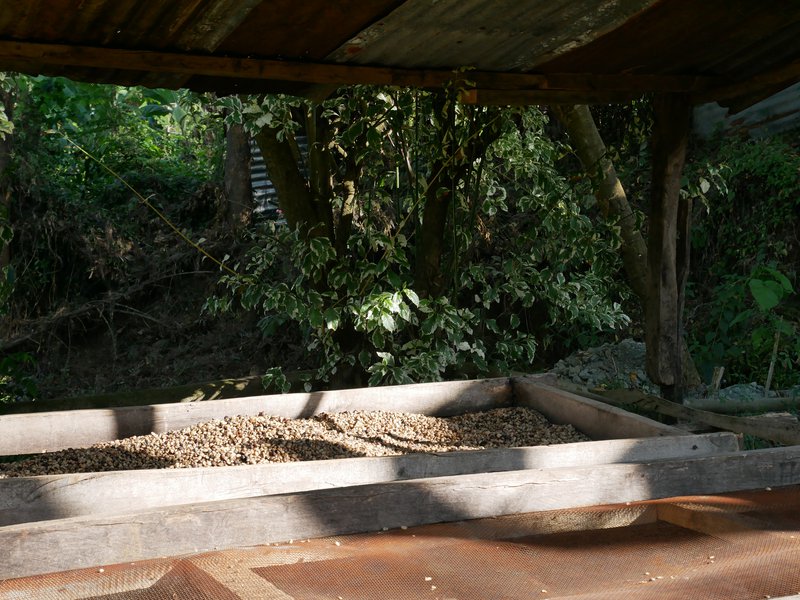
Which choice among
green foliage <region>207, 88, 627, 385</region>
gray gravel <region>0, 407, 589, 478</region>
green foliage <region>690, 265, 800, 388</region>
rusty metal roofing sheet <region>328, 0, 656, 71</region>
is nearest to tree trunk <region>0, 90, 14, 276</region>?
green foliage <region>207, 88, 627, 385</region>

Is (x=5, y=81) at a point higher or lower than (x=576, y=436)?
higher

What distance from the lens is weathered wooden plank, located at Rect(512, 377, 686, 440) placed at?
3.38 meters

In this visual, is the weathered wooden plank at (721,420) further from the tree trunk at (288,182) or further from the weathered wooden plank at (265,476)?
the tree trunk at (288,182)

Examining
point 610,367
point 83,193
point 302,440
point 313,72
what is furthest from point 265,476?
point 83,193

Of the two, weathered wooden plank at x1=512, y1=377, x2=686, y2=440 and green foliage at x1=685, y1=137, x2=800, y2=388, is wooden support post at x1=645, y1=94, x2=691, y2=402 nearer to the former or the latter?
weathered wooden plank at x1=512, y1=377, x2=686, y2=440

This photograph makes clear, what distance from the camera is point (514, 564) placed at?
2006 mm

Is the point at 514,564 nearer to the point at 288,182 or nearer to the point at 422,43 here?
the point at 422,43

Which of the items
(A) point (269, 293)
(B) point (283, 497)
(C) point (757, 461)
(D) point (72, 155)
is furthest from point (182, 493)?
(D) point (72, 155)

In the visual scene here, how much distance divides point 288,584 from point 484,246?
17.3 feet

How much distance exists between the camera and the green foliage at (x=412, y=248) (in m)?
4.86

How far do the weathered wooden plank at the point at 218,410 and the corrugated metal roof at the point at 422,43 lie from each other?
1.43 m

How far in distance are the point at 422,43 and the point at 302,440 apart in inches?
66.8

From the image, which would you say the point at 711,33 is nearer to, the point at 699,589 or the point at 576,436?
the point at 576,436

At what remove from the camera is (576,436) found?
3.84m
